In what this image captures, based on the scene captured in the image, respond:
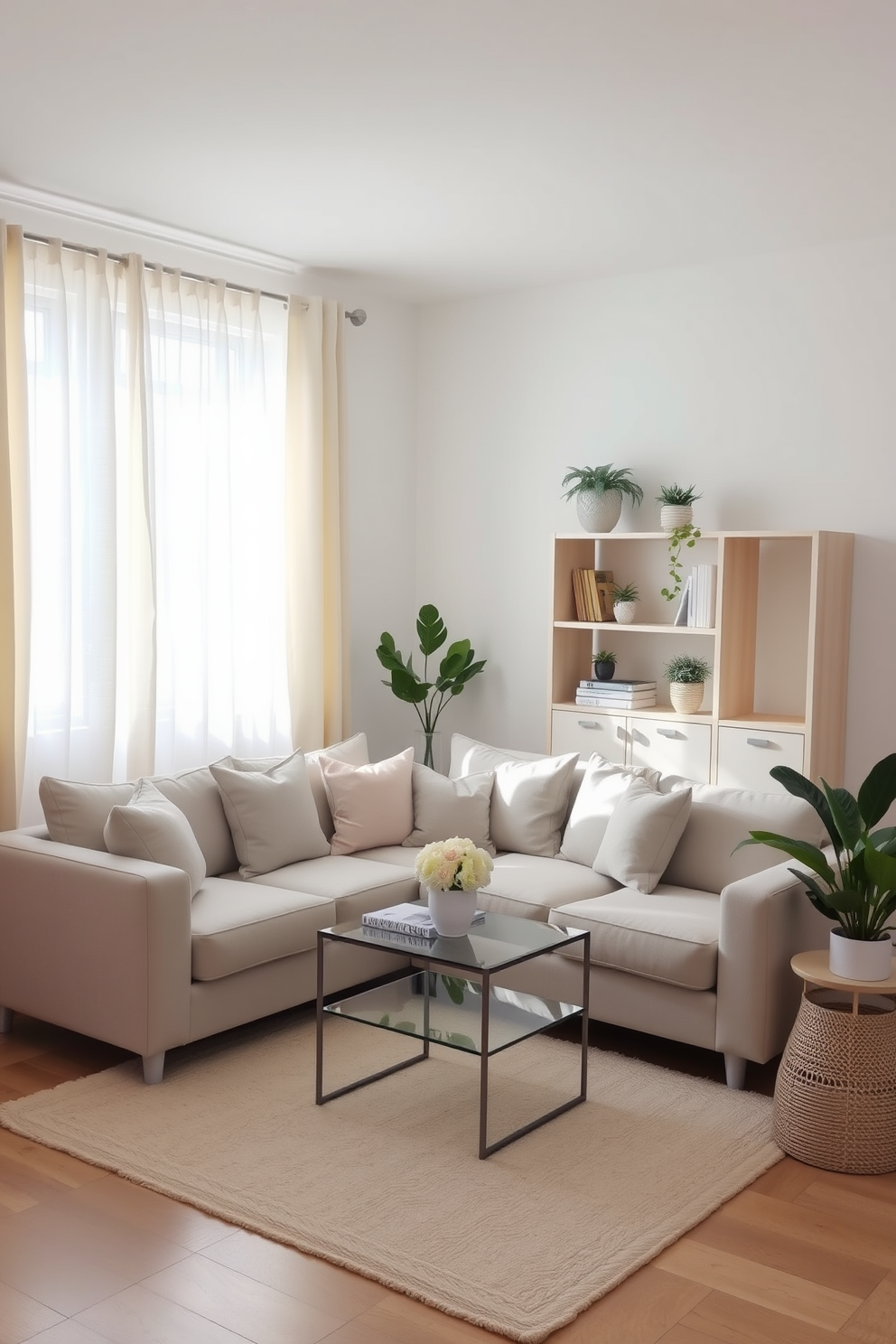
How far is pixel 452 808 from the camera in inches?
187

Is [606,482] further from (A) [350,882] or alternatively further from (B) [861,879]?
Answer: (B) [861,879]

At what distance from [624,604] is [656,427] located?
0.84m

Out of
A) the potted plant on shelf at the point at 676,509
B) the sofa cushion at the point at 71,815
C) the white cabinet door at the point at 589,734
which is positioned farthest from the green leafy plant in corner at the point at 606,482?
the sofa cushion at the point at 71,815

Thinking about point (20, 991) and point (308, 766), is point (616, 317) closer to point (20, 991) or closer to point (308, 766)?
point (308, 766)

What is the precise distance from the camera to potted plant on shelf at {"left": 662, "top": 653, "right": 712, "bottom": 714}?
5.19 metres

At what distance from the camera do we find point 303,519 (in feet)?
18.5

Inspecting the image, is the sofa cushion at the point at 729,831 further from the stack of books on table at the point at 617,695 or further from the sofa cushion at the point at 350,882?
the stack of books on table at the point at 617,695

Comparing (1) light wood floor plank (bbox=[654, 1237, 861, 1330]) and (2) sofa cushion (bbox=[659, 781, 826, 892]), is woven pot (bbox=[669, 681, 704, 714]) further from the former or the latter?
(1) light wood floor plank (bbox=[654, 1237, 861, 1330])

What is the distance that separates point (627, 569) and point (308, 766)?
72.4 inches

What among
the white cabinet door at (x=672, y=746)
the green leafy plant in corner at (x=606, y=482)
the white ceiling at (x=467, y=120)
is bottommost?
the white cabinet door at (x=672, y=746)

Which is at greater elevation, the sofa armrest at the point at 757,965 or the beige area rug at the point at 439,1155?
the sofa armrest at the point at 757,965

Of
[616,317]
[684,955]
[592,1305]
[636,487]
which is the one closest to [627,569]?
[636,487]

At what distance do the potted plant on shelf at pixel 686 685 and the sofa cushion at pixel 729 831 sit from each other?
916 mm

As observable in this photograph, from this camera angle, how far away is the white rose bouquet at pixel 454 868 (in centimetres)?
339
